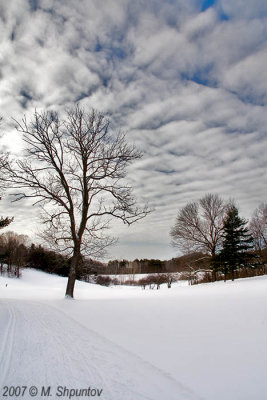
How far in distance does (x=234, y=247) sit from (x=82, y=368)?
2405 centimetres

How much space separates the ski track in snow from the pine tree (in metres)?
22.3

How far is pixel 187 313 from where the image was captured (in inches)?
255

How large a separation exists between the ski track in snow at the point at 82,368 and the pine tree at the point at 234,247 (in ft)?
73.2

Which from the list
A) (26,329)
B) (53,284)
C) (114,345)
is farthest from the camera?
(53,284)

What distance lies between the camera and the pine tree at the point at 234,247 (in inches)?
939

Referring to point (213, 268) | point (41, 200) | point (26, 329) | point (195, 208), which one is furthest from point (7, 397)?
point (195, 208)

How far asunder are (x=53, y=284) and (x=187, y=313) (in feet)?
162

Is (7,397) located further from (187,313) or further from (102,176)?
(102,176)

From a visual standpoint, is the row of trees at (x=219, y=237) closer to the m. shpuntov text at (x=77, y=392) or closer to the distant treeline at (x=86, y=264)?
Answer: the distant treeline at (x=86, y=264)

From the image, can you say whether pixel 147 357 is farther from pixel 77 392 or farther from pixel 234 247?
pixel 234 247

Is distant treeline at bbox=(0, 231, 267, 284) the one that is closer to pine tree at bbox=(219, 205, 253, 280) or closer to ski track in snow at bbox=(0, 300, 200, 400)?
pine tree at bbox=(219, 205, 253, 280)

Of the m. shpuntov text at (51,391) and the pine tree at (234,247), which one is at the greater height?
A: the pine tree at (234,247)

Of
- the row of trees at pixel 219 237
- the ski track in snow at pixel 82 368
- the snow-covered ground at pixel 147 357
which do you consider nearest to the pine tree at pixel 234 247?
the row of trees at pixel 219 237

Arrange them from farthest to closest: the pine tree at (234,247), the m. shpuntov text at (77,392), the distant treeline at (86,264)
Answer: the pine tree at (234,247) < the distant treeline at (86,264) < the m. shpuntov text at (77,392)
